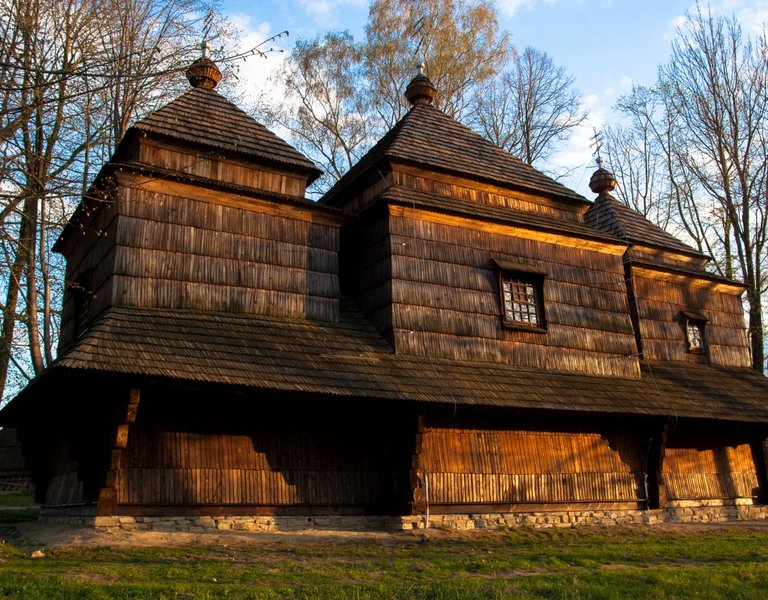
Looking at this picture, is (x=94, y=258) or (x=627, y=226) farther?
(x=627, y=226)

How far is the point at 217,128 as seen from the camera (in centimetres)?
1284

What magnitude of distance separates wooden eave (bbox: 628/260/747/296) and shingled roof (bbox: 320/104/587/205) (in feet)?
7.89

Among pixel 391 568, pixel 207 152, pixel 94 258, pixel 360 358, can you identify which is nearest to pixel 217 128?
pixel 207 152

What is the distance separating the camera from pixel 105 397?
9633 mm

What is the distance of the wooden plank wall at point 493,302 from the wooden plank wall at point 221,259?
1.32 m

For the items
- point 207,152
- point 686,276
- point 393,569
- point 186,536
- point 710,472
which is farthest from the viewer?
point 686,276

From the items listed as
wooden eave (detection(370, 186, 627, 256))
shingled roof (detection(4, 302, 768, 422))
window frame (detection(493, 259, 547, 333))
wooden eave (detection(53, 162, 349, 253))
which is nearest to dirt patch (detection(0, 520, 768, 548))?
shingled roof (detection(4, 302, 768, 422))

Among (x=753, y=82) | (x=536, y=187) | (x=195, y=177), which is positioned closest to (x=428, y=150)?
(x=536, y=187)

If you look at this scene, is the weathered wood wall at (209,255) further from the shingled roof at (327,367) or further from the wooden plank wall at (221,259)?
the shingled roof at (327,367)

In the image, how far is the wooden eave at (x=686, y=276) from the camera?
54.4ft

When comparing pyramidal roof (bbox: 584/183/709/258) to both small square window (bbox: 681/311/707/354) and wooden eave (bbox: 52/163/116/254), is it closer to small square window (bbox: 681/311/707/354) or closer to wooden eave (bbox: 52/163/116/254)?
small square window (bbox: 681/311/707/354)

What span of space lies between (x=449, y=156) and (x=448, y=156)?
32 mm

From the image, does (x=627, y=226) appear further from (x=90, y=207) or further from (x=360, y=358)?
(x=90, y=207)

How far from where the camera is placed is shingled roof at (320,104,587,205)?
14.2 meters
